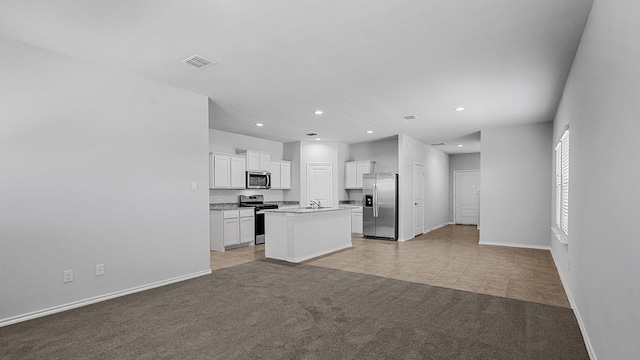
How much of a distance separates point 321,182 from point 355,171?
1.04 metres

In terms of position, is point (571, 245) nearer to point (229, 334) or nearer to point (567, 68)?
point (567, 68)

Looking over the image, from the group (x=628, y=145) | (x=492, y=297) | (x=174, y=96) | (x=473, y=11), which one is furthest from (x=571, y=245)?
(x=174, y=96)

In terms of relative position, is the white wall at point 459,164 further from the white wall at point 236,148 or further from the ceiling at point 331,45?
the white wall at point 236,148

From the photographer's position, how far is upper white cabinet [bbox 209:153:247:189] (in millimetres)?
6784

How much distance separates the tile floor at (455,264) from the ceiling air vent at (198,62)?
121 inches

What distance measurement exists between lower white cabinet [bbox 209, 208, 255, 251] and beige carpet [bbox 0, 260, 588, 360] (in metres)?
2.60

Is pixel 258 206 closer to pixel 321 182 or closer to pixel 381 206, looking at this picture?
pixel 321 182

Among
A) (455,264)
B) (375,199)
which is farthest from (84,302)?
(375,199)

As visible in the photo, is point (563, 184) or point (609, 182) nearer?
point (609, 182)

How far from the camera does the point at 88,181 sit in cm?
351

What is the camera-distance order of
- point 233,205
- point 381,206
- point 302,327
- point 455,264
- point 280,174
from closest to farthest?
point 302,327, point 455,264, point 233,205, point 381,206, point 280,174

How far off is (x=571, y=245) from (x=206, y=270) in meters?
4.60

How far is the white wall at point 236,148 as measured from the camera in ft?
23.6

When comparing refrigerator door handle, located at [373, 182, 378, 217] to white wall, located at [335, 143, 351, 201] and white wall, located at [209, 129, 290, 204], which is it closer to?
white wall, located at [335, 143, 351, 201]
